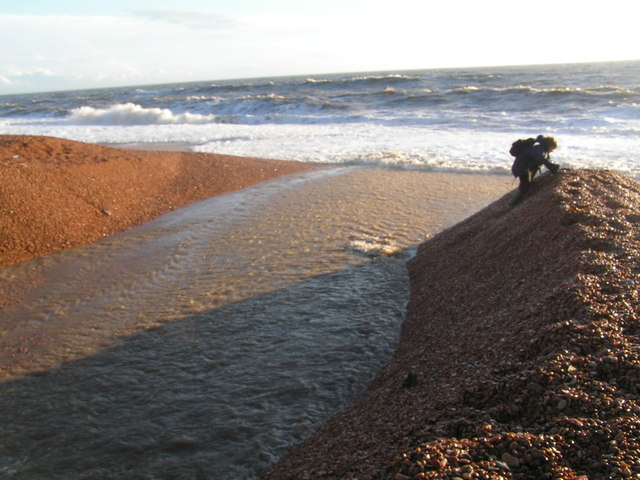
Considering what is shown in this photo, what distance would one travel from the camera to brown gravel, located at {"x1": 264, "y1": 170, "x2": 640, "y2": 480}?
6.05ft

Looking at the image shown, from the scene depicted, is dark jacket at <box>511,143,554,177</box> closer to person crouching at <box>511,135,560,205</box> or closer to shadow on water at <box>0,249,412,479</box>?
person crouching at <box>511,135,560,205</box>

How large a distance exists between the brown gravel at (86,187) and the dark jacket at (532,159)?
5.43 meters

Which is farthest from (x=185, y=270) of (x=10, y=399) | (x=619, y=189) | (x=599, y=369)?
(x=619, y=189)

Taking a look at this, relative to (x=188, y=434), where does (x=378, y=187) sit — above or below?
above

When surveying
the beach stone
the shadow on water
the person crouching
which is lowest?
the shadow on water

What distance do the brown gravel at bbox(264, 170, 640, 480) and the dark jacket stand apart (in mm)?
604

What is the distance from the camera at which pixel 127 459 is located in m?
2.70

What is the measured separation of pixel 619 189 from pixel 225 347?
13.5 ft

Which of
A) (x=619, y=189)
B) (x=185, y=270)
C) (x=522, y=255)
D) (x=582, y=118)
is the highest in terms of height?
(x=582, y=118)

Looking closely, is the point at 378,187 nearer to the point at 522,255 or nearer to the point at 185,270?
the point at 185,270

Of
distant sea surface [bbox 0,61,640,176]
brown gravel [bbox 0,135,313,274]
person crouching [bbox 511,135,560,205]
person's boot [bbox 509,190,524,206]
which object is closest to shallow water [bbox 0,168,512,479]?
brown gravel [bbox 0,135,313,274]

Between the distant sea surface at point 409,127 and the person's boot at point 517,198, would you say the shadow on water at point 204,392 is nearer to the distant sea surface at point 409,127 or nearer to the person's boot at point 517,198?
the person's boot at point 517,198

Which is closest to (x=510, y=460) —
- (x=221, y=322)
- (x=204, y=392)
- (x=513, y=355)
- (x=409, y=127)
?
(x=513, y=355)

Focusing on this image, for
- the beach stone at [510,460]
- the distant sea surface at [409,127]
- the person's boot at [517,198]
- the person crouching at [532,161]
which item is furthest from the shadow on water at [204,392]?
the distant sea surface at [409,127]
